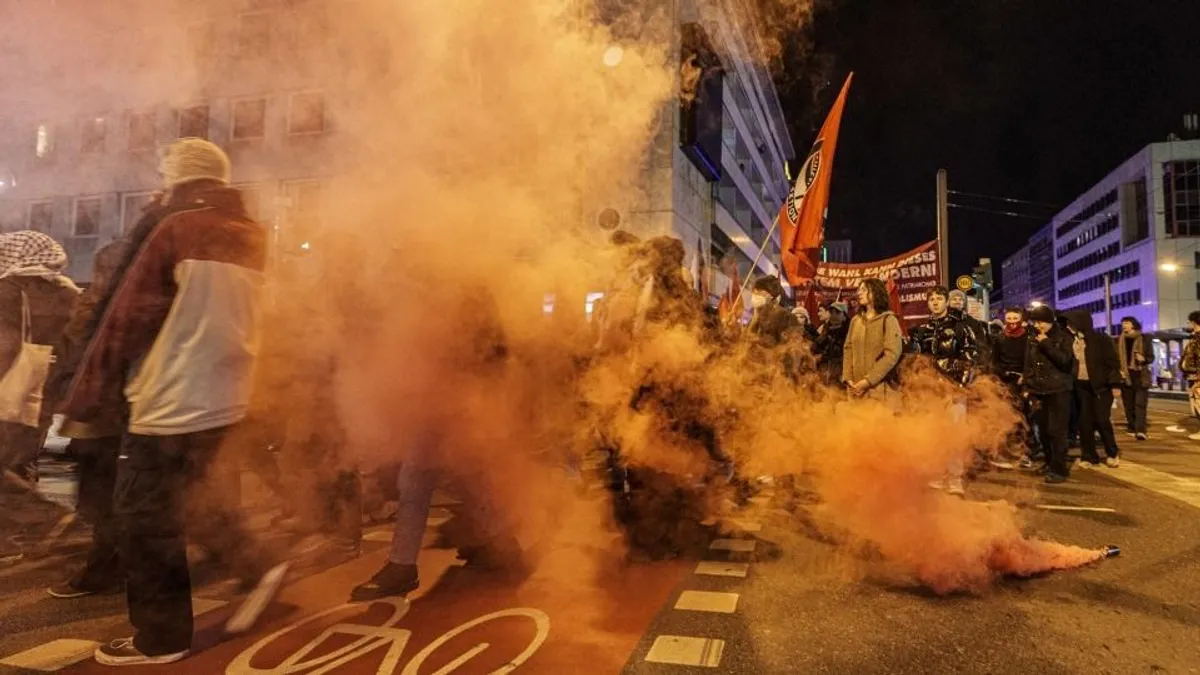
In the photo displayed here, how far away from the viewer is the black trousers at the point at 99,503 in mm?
3516

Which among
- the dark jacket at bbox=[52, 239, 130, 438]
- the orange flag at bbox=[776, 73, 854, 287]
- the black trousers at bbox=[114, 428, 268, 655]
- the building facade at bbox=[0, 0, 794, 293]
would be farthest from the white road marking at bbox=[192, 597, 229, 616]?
the orange flag at bbox=[776, 73, 854, 287]

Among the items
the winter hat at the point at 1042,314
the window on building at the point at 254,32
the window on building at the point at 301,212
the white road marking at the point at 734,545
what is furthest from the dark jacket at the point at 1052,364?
the window on building at the point at 254,32

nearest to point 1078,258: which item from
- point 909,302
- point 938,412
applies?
point 909,302

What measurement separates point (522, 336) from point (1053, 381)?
5.34m

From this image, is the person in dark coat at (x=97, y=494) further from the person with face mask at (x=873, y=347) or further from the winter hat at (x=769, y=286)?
the person with face mask at (x=873, y=347)

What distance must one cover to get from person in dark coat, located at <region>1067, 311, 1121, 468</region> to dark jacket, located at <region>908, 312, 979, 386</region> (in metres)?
2.54

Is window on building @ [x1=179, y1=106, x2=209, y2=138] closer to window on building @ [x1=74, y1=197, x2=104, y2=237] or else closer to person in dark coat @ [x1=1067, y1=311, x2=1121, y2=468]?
window on building @ [x1=74, y1=197, x2=104, y2=237]

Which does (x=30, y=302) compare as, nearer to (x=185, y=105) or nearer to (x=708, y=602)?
(x=185, y=105)

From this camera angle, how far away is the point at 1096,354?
8.05 m

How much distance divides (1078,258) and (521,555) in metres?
99.7

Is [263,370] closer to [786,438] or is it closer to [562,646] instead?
[562,646]

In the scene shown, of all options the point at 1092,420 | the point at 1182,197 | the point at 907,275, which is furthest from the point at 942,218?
the point at 1182,197

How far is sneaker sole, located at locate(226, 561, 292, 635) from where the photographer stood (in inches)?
121

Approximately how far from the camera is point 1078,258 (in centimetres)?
8506
